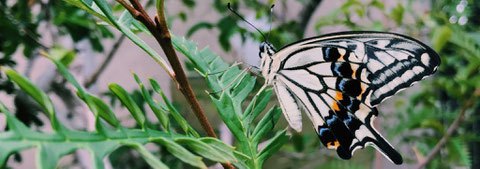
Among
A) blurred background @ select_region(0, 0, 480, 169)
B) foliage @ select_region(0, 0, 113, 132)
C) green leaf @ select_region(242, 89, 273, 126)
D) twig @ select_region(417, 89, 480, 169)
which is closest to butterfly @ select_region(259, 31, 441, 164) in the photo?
green leaf @ select_region(242, 89, 273, 126)

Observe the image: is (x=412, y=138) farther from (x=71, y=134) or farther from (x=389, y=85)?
(x=71, y=134)

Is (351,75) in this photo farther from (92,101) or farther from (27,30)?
(27,30)

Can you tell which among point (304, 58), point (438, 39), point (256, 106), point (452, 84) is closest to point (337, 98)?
point (304, 58)

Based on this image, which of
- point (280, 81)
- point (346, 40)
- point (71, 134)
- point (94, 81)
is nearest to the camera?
point (71, 134)

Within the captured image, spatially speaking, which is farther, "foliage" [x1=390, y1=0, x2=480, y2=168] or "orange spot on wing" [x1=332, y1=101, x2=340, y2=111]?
"foliage" [x1=390, y1=0, x2=480, y2=168]

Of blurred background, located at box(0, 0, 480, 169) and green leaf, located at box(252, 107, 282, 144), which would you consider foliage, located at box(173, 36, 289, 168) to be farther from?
blurred background, located at box(0, 0, 480, 169)

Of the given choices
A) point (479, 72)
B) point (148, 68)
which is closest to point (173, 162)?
point (479, 72)

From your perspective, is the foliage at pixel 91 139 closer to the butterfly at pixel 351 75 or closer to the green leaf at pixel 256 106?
the green leaf at pixel 256 106

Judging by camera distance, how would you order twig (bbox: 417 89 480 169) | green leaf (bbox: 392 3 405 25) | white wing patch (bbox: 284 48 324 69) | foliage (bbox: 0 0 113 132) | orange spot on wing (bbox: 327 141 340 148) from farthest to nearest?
green leaf (bbox: 392 3 405 25)
twig (bbox: 417 89 480 169)
foliage (bbox: 0 0 113 132)
white wing patch (bbox: 284 48 324 69)
orange spot on wing (bbox: 327 141 340 148)
